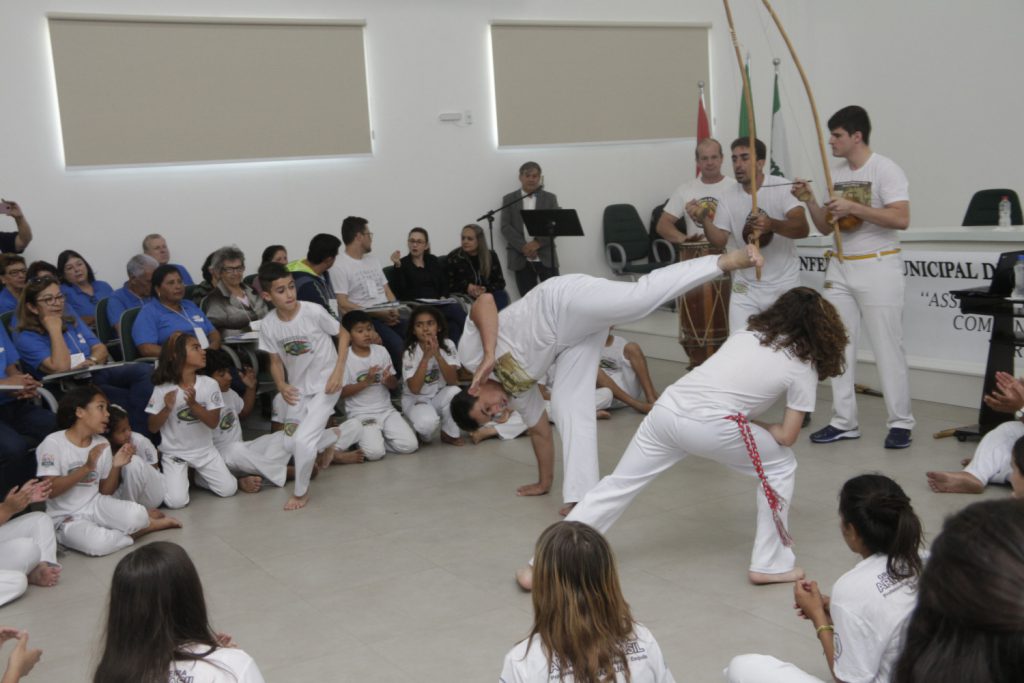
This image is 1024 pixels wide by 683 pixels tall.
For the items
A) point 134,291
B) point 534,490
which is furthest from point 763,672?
point 134,291

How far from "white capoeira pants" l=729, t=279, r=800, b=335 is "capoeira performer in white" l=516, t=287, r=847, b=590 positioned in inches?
88.0

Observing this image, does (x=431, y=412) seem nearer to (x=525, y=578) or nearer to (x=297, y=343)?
(x=297, y=343)

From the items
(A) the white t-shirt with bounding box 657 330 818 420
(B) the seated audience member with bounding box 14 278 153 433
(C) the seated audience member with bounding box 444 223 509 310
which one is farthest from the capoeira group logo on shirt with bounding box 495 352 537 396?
(C) the seated audience member with bounding box 444 223 509 310

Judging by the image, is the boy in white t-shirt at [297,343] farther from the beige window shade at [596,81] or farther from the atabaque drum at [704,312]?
the beige window shade at [596,81]

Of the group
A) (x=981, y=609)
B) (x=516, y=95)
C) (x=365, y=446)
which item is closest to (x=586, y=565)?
(x=981, y=609)

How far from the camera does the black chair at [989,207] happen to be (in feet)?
27.3

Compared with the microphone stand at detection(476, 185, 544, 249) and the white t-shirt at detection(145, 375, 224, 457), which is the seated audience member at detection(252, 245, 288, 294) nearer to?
the microphone stand at detection(476, 185, 544, 249)

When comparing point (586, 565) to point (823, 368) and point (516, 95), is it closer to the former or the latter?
point (823, 368)

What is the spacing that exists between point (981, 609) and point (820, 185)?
35.4ft

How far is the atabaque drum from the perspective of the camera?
705 centimetres

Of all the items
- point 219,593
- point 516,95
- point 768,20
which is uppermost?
point 768,20

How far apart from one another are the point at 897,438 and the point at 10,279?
17.9 feet

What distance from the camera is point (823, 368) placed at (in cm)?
383

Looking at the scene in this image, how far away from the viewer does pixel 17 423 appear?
5488mm
